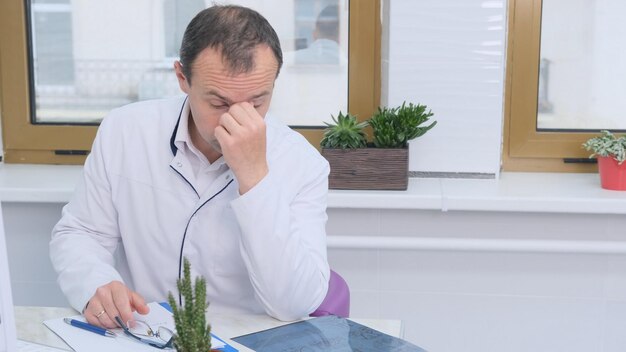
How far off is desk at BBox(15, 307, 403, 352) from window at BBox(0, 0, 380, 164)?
1.24 metres

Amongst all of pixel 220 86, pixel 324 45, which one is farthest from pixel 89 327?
pixel 324 45

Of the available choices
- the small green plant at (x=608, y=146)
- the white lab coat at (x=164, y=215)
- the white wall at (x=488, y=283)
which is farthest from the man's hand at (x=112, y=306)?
the small green plant at (x=608, y=146)

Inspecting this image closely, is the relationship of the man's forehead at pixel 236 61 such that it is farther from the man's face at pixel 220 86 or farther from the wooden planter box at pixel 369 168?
the wooden planter box at pixel 369 168

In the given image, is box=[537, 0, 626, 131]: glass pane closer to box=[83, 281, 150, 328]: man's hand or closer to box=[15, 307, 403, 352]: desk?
box=[15, 307, 403, 352]: desk

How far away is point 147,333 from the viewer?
4.37 ft

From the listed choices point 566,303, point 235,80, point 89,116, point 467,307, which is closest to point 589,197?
point 566,303

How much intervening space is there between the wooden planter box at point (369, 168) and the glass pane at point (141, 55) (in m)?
0.35

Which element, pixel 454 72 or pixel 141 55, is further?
pixel 141 55

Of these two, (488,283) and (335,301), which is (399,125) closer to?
(488,283)

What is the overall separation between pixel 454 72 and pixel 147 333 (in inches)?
55.2

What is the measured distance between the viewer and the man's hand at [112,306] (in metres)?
1.38

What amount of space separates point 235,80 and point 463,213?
1.03 m

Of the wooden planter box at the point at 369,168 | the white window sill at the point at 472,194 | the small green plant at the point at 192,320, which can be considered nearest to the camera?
the small green plant at the point at 192,320

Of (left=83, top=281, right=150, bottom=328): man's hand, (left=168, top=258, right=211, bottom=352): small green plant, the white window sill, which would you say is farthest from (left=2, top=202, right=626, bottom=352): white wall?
(left=168, top=258, right=211, bottom=352): small green plant
